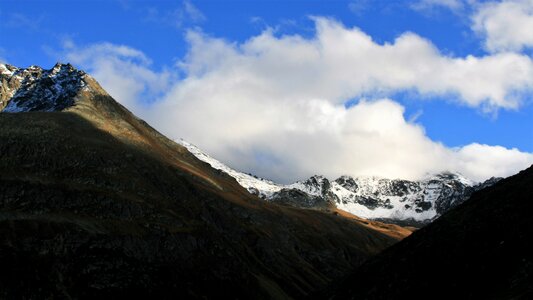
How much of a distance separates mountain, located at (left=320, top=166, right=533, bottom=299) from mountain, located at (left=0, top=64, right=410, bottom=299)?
51996 mm

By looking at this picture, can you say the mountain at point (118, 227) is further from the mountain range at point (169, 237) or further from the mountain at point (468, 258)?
the mountain at point (468, 258)

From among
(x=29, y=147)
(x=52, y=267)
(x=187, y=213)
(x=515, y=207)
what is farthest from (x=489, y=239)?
(x=29, y=147)

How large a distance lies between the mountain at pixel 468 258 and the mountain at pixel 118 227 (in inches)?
2047

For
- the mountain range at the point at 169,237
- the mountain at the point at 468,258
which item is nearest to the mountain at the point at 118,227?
the mountain range at the point at 169,237

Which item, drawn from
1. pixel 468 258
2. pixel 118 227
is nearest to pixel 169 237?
pixel 118 227

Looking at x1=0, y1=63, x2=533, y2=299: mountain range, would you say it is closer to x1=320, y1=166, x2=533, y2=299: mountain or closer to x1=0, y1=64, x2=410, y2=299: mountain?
x1=320, y1=166, x2=533, y2=299: mountain

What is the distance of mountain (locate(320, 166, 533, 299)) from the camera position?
50.6 metres

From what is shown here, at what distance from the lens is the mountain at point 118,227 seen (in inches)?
4168

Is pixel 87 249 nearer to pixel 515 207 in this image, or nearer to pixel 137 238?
pixel 137 238

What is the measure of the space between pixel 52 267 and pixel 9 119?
67961mm

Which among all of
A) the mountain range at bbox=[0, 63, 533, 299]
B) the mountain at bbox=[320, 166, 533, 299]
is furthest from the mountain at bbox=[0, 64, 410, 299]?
the mountain at bbox=[320, 166, 533, 299]

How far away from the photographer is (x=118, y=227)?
12575cm

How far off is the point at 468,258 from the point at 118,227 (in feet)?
287

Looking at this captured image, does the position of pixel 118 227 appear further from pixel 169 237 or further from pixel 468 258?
pixel 468 258
